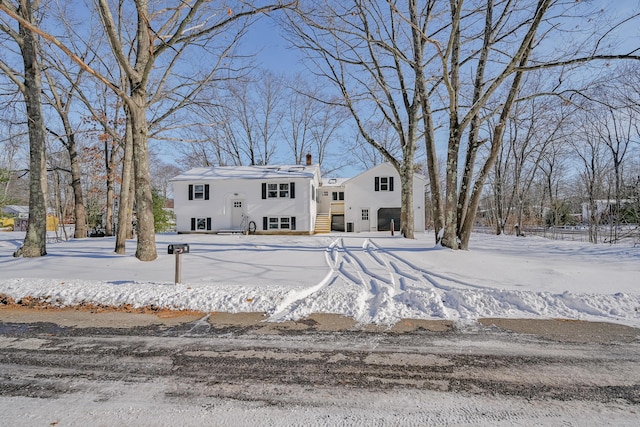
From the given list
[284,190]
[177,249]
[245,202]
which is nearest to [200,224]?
[245,202]

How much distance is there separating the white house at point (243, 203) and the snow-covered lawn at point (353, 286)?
13.2 meters

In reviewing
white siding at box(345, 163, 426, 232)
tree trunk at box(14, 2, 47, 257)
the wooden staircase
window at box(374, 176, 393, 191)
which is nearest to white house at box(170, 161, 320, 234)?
the wooden staircase

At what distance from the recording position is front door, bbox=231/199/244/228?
21.8 m

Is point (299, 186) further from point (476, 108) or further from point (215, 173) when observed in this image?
point (476, 108)

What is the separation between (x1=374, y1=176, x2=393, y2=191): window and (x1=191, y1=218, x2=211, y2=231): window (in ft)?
44.1

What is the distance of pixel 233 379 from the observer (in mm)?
2641

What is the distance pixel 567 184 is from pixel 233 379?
55.4 meters

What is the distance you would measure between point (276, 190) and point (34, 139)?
1395 centimetres

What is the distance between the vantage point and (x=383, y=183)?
25906 mm

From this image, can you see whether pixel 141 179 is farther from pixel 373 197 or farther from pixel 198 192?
pixel 373 197

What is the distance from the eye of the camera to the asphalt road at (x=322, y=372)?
2211 millimetres

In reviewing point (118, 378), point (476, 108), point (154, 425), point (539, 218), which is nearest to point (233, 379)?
point (154, 425)

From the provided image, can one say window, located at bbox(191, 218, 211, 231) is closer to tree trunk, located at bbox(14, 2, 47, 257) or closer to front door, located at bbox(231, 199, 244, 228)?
front door, located at bbox(231, 199, 244, 228)

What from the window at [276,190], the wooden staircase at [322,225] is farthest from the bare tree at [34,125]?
the wooden staircase at [322,225]
